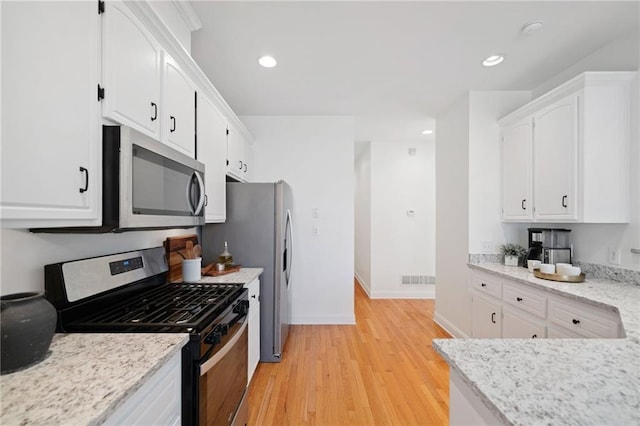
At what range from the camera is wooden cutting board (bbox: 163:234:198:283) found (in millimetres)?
1971

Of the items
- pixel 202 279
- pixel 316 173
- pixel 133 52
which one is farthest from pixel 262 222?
pixel 133 52

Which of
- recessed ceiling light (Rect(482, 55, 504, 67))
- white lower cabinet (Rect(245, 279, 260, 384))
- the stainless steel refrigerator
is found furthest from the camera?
the stainless steel refrigerator

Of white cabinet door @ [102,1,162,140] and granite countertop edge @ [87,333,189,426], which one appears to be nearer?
granite countertop edge @ [87,333,189,426]

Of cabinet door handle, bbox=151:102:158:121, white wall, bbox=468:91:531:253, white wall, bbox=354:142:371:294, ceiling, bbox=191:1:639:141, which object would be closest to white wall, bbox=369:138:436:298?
white wall, bbox=354:142:371:294

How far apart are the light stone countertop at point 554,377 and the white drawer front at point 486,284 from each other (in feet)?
4.24

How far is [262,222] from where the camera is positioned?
8.48ft

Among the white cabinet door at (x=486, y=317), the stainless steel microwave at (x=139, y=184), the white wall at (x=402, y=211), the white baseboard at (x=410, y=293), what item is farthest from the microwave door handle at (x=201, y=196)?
the white baseboard at (x=410, y=293)

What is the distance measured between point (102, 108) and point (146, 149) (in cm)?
21

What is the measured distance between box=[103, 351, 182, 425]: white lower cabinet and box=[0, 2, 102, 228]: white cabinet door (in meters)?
0.59

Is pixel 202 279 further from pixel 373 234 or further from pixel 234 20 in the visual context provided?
pixel 373 234

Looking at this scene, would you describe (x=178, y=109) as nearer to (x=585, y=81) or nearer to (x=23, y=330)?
(x=23, y=330)

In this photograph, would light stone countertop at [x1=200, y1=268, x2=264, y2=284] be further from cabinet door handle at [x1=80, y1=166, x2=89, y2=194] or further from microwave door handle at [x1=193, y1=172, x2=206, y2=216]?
cabinet door handle at [x1=80, y1=166, x2=89, y2=194]

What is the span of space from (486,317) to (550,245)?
0.85 metres

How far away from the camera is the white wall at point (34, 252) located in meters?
1.00
